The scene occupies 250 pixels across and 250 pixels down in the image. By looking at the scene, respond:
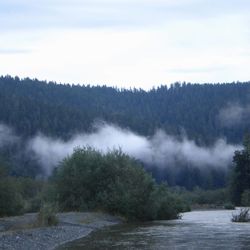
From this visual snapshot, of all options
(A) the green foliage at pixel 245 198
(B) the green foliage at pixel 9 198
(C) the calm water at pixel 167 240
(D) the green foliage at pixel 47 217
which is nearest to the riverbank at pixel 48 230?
(D) the green foliage at pixel 47 217

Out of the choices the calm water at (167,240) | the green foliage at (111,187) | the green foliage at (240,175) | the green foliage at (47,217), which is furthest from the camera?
the green foliage at (240,175)

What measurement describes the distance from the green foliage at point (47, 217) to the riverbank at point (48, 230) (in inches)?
24.0

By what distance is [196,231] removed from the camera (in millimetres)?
53062

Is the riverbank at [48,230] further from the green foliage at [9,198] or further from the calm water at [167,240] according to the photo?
the green foliage at [9,198]

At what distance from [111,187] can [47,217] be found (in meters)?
19.6

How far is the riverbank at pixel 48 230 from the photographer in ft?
133

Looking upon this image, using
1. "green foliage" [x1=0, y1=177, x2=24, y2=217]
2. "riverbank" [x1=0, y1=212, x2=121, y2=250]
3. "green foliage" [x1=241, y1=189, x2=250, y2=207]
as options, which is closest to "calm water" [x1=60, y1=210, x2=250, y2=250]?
"riverbank" [x1=0, y1=212, x2=121, y2=250]

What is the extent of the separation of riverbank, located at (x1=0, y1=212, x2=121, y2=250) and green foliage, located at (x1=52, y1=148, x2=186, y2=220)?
9.08 feet

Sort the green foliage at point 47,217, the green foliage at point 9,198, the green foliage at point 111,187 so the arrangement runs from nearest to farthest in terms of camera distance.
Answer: the green foliage at point 47,217
the green foliage at point 9,198
the green foliage at point 111,187

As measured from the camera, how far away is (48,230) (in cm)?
5128

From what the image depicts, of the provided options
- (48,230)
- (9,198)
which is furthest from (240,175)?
(48,230)

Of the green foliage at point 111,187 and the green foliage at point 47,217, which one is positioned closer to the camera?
the green foliage at point 47,217

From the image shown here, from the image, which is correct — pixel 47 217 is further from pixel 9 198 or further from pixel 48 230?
pixel 9 198

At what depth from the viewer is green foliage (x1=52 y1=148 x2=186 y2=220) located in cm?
7456
